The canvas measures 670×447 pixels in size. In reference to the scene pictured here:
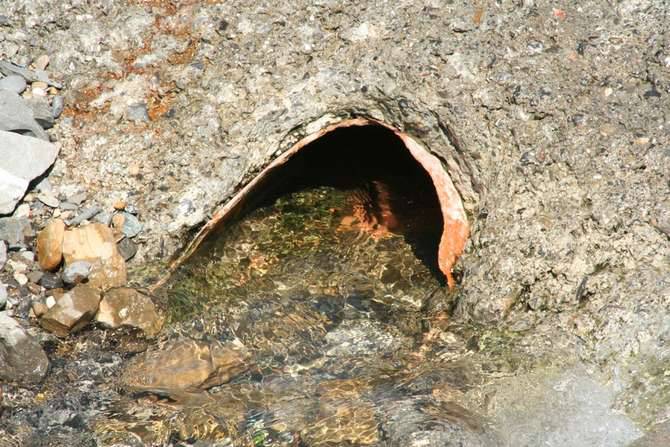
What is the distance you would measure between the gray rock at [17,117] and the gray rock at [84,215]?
0.44m

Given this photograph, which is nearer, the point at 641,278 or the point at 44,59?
the point at 641,278

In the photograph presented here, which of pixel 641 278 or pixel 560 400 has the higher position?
pixel 641 278

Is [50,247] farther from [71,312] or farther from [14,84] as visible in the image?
[14,84]

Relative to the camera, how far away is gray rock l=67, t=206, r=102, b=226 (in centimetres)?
481

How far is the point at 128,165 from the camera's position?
4.93m

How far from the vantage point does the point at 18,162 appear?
4.75 metres

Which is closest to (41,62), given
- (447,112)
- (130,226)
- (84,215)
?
(84,215)

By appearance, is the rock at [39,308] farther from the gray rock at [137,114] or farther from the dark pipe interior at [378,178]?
the dark pipe interior at [378,178]

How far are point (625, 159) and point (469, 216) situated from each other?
0.80 m

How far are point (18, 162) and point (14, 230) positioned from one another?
34cm

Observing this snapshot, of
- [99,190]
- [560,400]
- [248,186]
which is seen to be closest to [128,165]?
[99,190]

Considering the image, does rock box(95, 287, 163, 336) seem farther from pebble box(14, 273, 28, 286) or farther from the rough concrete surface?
pebble box(14, 273, 28, 286)

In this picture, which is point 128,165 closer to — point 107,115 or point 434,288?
point 107,115

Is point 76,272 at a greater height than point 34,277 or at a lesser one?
greater
